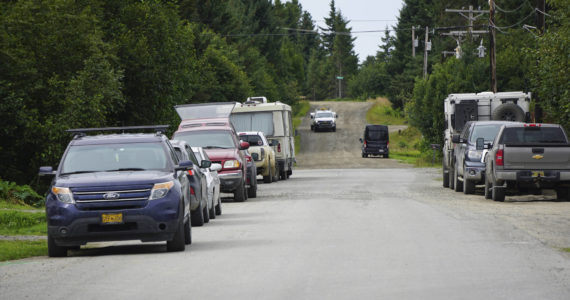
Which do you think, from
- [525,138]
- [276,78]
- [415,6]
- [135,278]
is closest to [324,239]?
[135,278]

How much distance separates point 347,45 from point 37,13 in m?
163

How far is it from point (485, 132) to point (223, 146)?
776 cm

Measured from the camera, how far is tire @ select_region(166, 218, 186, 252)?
14789mm

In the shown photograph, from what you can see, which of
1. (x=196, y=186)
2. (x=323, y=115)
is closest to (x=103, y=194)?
(x=196, y=186)

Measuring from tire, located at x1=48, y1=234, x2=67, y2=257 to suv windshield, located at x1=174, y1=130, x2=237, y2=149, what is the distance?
1316 cm

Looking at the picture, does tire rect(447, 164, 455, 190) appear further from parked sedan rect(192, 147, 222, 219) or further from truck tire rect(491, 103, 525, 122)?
parked sedan rect(192, 147, 222, 219)

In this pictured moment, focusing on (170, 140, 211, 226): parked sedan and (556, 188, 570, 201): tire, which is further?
(556, 188, 570, 201): tire

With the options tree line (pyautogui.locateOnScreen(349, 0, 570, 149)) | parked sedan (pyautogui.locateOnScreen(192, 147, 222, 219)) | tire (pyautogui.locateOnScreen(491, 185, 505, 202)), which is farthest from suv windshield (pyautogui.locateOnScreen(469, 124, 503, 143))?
parked sedan (pyautogui.locateOnScreen(192, 147, 222, 219))

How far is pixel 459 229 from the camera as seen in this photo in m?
18.0

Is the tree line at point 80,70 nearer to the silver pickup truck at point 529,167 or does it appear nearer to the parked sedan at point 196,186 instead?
the parked sedan at point 196,186

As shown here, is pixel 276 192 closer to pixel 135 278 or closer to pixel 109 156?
pixel 109 156

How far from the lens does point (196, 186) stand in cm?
1923

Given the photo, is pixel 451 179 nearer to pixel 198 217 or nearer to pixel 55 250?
pixel 198 217

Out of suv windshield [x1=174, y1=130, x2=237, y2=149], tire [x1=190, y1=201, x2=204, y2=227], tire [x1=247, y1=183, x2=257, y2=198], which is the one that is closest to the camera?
tire [x1=190, y1=201, x2=204, y2=227]
